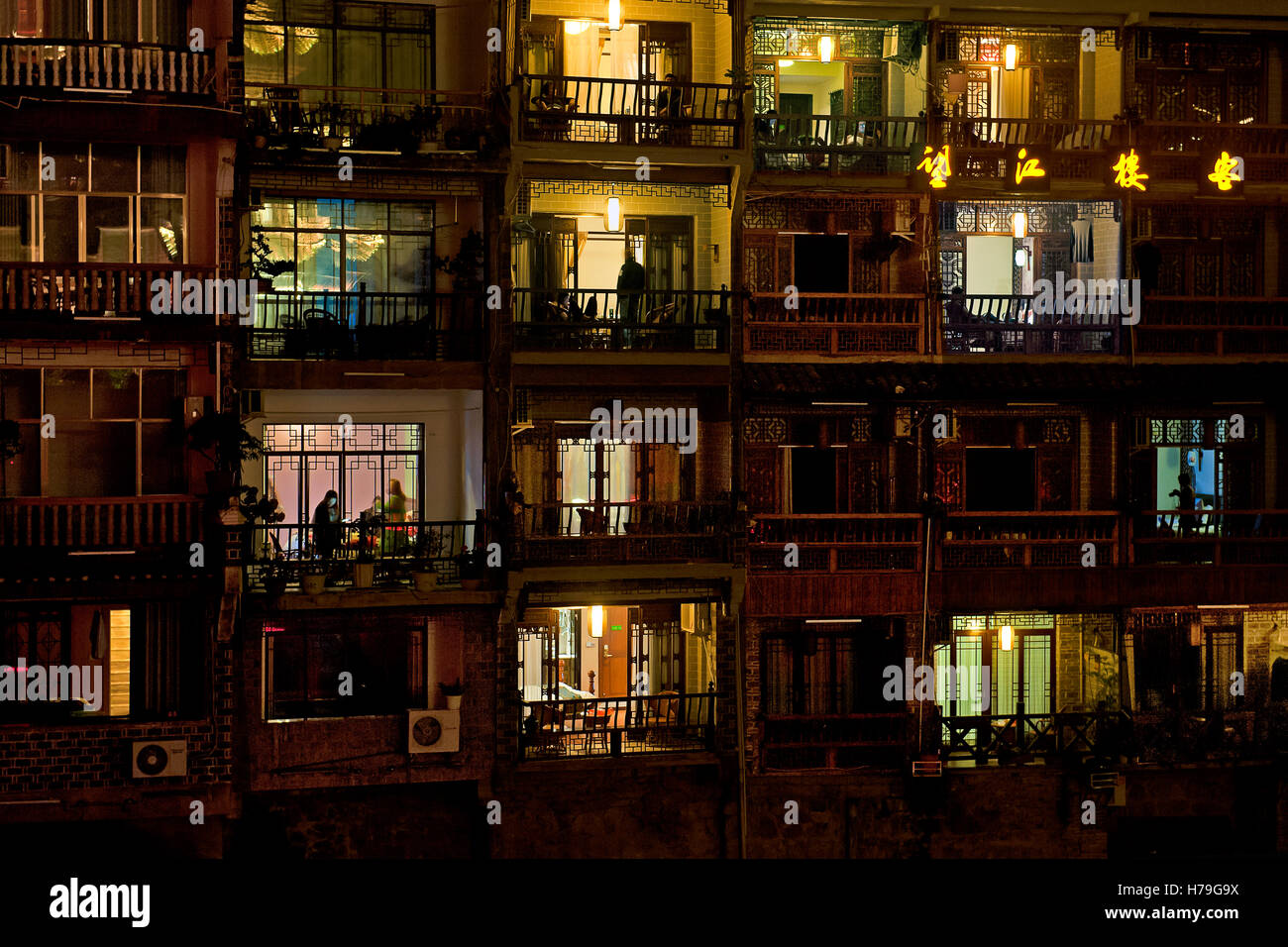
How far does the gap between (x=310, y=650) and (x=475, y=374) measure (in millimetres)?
4541

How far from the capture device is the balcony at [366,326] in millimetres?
20031

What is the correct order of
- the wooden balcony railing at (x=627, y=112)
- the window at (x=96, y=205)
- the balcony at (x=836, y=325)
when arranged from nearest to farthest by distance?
the window at (x=96, y=205) < the wooden balcony railing at (x=627, y=112) < the balcony at (x=836, y=325)

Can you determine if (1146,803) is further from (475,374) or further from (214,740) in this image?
(214,740)

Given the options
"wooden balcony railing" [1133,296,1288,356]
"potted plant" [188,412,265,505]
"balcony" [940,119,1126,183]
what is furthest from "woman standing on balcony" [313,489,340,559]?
"wooden balcony railing" [1133,296,1288,356]

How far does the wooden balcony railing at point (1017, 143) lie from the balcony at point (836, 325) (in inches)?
86.9

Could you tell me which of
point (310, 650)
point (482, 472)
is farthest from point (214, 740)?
point (482, 472)

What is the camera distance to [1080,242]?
22.6 meters

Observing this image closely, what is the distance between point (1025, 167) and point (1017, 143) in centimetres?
100

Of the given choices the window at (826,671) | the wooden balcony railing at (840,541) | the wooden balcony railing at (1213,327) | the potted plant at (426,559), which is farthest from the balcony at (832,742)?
the wooden balcony railing at (1213,327)

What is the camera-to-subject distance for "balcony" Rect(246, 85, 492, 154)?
19572 mm

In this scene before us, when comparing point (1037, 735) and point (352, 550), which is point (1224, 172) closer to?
point (1037, 735)

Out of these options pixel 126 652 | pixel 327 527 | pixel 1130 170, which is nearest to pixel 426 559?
pixel 327 527

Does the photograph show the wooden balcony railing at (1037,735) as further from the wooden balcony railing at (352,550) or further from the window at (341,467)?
the window at (341,467)

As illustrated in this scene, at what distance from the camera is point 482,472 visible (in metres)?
20.5
